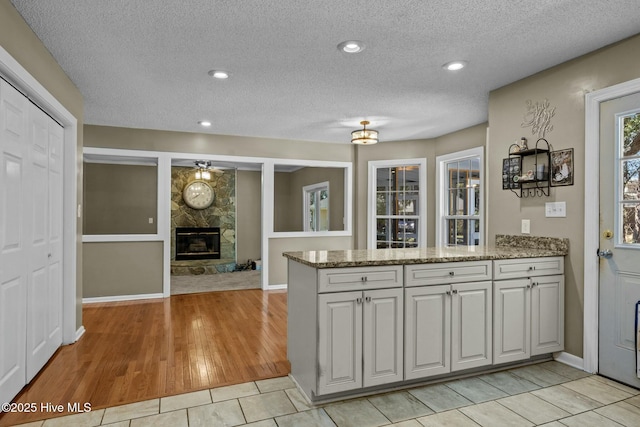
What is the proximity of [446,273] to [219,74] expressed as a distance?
2507mm

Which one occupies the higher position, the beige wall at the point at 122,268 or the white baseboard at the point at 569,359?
the beige wall at the point at 122,268

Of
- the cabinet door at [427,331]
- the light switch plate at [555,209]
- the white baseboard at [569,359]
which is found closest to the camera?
the cabinet door at [427,331]

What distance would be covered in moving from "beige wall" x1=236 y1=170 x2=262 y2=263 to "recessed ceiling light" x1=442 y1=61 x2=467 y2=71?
6.23 metres

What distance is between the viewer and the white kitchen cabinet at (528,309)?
288cm

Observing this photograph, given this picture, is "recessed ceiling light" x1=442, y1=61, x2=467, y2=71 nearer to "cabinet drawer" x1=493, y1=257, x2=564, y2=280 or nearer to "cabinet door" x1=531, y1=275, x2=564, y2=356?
"cabinet drawer" x1=493, y1=257, x2=564, y2=280

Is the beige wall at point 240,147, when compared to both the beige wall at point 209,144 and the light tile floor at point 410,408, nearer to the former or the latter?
the beige wall at point 209,144

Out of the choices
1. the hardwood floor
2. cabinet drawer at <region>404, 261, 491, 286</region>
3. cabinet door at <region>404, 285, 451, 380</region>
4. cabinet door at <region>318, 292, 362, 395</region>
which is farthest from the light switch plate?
the hardwood floor

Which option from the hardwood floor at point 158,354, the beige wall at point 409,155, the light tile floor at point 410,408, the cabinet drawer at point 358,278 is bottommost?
the hardwood floor at point 158,354

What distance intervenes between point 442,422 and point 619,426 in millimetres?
988

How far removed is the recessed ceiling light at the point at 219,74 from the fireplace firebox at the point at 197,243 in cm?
540

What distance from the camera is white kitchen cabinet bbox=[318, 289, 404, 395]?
2.37 meters

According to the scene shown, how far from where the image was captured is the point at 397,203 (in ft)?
21.1

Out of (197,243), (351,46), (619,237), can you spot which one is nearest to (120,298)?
(197,243)

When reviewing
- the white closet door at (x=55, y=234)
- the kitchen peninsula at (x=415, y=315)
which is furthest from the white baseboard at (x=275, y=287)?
the kitchen peninsula at (x=415, y=315)
